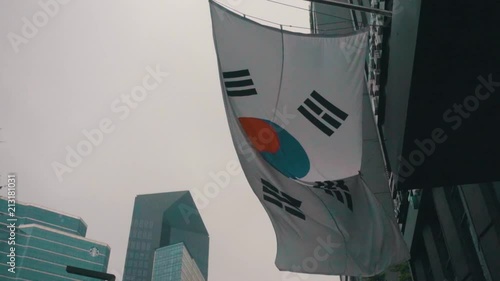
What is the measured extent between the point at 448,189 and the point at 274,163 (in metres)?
8.46

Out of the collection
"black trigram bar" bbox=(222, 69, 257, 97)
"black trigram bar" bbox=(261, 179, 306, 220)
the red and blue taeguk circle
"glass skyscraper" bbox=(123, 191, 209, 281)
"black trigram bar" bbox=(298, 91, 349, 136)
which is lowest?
"black trigram bar" bbox=(261, 179, 306, 220)

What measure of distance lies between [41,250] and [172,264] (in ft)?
138

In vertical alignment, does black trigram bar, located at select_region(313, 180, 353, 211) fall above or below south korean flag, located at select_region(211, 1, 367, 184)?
below

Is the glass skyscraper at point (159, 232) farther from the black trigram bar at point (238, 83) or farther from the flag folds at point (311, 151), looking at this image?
the flag folds at point (311, 151)

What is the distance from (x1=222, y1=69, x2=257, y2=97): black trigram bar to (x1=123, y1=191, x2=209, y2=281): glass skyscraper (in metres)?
161

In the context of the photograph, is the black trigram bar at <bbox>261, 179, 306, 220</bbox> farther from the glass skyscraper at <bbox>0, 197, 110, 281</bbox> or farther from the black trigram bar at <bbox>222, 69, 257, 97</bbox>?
the glass skyscraper at <bbox>0, 197, 110, 281</bbox>

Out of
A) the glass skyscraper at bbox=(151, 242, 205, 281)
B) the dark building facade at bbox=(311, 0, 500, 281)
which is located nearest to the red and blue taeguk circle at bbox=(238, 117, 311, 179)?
the dark building facade at bbox=(311, 0, 500, 281)

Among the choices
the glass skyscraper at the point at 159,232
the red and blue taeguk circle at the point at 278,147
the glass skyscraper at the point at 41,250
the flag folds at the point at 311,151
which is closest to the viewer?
the flag folds at the point at 311,151

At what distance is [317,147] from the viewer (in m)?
8.23

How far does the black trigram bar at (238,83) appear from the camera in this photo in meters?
8.80

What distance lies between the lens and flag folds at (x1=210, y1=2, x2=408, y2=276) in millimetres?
8102

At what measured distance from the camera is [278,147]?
8523mm

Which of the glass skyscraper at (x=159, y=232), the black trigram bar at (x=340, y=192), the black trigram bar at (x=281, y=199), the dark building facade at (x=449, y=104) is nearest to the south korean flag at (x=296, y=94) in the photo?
the black trigram bar at (x=340, y=192)

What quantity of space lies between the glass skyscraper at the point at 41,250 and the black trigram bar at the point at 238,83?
387 feet
